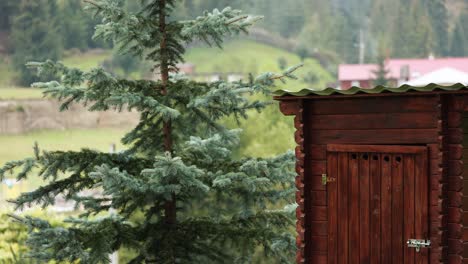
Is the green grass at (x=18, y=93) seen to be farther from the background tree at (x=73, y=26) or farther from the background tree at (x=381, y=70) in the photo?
the background tree at (x=381, y=70)

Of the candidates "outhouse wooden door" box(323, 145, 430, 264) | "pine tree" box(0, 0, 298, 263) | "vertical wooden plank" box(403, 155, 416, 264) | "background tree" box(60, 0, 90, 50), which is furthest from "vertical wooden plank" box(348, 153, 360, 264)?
"background tree" box(60, 0, 90, 50)

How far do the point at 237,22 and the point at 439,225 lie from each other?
5159mm

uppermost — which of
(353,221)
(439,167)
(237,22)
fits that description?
(237,22)

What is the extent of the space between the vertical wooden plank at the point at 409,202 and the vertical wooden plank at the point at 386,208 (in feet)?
0.50

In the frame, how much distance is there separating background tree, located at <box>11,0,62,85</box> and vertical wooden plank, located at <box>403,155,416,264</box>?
56.3m

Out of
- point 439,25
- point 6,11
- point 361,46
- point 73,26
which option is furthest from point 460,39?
point 6,11

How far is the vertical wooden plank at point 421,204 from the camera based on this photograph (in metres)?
8.84

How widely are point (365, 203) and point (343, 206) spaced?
24 centimetres

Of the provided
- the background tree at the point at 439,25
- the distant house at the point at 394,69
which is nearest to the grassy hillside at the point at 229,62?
the distant house at the point at 394,69

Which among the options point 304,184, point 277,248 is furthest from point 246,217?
point 304,184

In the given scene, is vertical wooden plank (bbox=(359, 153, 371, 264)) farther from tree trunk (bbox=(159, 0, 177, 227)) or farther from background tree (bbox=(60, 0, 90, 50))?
background tree (bbox=(60, 0, 90, 50))

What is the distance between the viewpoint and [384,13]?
3765 inches

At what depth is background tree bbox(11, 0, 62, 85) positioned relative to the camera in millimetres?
67188

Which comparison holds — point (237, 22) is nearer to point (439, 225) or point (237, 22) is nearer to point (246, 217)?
point (246, 217)
